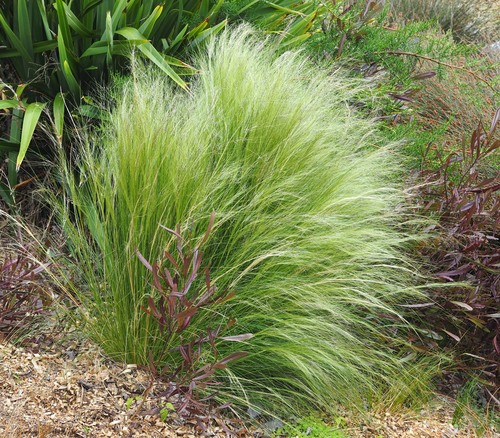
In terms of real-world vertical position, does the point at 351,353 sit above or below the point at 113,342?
above

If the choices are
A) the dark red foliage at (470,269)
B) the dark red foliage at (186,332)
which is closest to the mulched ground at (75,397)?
the dark red foliage at (186,332)

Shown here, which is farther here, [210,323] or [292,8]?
[292,8]

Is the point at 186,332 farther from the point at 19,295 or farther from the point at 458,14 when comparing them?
the point at 458,14

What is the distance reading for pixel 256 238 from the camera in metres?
2.77

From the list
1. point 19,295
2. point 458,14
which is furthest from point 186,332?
point 458,14

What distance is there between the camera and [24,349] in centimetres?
273

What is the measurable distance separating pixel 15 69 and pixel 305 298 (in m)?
2.34

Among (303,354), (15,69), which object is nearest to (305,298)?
(303,354)

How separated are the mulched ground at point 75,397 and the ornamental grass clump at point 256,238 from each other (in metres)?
0.11

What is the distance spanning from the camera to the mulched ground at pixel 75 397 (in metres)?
2.36

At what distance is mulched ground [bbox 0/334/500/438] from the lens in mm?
2363

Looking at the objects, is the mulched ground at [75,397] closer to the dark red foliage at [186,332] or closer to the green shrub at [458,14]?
the dark red foliage at [186,332]

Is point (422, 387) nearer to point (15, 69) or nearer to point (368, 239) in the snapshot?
point (368, 239)

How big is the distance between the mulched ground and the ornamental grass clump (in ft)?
0.38
